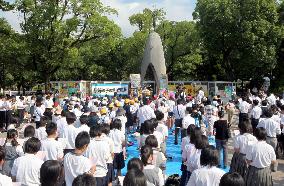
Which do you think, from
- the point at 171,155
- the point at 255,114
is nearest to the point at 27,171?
the point at 171,155

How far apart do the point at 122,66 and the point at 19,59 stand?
1816 cm

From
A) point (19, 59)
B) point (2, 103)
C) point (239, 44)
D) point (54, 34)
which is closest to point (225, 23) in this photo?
point (239, 44)

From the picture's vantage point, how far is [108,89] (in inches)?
1101

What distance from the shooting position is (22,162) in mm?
5535

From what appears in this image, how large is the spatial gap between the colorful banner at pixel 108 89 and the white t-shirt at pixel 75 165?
21.5 meters

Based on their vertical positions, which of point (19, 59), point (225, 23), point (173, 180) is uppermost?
point (225, 23)

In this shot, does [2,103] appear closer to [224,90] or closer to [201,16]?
[224,90]

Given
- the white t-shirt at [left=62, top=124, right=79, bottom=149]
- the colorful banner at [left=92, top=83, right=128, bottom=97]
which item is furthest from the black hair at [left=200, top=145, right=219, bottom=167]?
the colorful banner at [left=92, top=83, right=128, bottom=97]

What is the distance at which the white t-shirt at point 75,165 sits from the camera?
5723 mm

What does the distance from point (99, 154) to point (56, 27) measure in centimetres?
2509

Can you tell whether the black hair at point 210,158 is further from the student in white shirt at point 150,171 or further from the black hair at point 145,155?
the black hair at point 145,155

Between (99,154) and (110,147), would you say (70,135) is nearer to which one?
(110,147)

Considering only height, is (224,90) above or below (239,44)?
below

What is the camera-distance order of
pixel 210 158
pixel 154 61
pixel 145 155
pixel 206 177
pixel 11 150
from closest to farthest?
1. pixel 206 177
2. pixel 210 158
3. pixel 145 155
4. pixel 11 150
5. pixel 154 61
